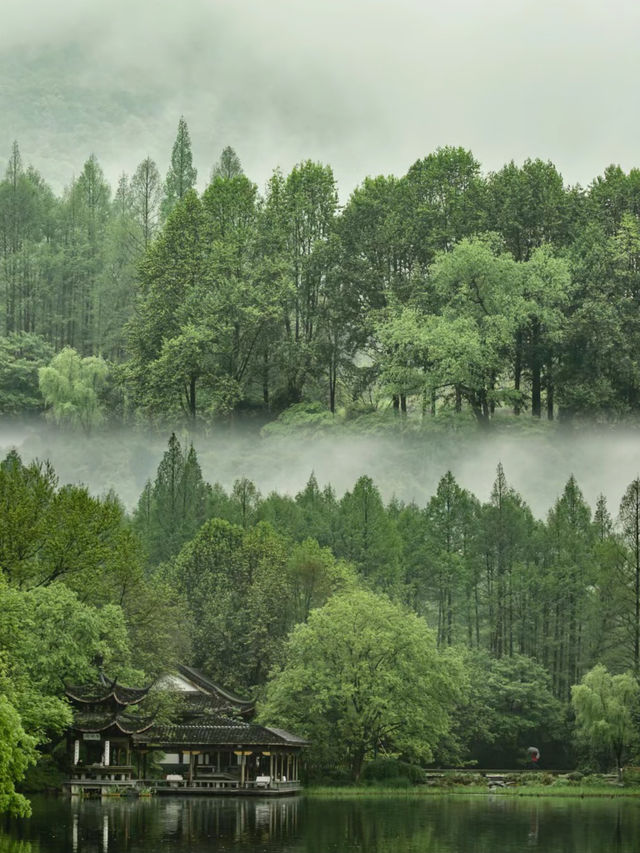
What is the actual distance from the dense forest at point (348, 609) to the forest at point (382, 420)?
0.20 meters

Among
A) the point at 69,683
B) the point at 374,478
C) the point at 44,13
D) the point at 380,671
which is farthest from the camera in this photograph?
the point at 44,13

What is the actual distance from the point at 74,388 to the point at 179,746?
103ft

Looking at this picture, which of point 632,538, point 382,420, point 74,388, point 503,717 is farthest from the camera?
point 74,388

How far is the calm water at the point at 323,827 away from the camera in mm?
36969

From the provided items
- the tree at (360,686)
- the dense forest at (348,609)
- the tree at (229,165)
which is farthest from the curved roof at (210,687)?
the tree at (229,165)

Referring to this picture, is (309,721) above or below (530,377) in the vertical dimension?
below

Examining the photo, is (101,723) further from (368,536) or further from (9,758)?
(368,536)

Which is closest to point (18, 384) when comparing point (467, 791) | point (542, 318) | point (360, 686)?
point (542, 318)

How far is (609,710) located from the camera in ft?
230

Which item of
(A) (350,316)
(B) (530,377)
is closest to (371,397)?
(A) (350,316)

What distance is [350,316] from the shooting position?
8875cm

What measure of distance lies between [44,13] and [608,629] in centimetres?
9260

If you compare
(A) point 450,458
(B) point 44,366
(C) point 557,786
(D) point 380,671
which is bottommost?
(C) point 557,786

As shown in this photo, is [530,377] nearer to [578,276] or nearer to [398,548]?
[578,276]
